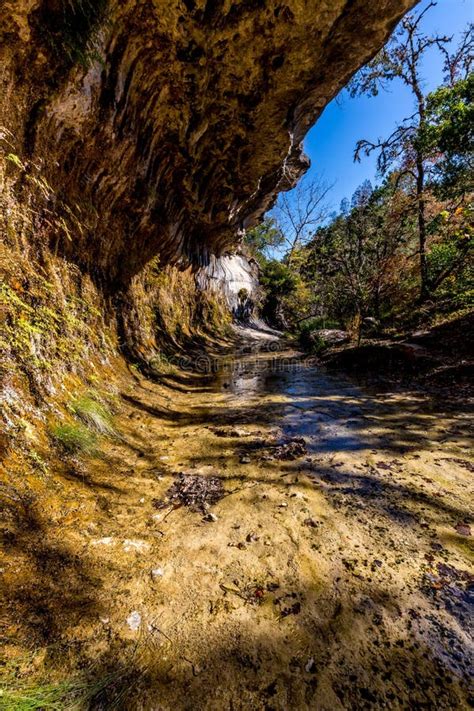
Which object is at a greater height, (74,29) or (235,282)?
(74,29)

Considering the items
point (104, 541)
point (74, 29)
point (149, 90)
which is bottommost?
point (104, 541)

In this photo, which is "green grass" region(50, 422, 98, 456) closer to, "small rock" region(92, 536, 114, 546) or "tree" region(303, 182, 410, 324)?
"small rock" region(92, 536, 114, 546)

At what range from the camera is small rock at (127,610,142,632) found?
144 centimetres

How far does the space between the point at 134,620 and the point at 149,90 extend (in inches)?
270

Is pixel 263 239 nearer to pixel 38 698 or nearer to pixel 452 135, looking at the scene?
pixel 452 135

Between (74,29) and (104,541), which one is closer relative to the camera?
(104,541)

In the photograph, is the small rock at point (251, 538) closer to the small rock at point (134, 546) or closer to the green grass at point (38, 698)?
the small rock at point (134, 546)

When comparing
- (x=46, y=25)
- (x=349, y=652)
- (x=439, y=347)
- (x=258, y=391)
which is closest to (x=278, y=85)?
(x=46, y=25)

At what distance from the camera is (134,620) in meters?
1.48

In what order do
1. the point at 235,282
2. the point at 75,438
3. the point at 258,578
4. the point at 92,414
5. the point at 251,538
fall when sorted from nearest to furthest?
the point at 258,578 < the point at 251,538 < the point at 75,438 < the point at 92,414 < the point at 235,282

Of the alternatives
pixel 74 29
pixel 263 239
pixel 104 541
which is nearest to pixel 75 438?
pixel 104 541

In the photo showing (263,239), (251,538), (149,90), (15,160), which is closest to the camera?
(251,538)

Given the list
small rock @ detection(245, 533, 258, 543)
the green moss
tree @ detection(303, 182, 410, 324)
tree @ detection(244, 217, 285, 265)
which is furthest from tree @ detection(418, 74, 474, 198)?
tree @ detection(244, 217, 285, 265)

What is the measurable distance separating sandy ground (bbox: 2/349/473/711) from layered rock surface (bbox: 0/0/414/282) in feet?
11.6
